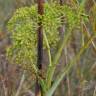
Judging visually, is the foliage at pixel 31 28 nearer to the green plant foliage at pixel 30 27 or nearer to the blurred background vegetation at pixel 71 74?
the green plant foliage at pixel 30 27

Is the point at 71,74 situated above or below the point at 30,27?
below

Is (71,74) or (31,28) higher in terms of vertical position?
(31,28)

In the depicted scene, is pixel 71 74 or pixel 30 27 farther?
pixel 71 74

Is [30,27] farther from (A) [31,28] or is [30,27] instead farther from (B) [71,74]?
(B) [71,74]

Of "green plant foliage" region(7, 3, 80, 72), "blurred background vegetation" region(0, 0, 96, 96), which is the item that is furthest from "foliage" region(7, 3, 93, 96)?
"blurred background vegetation" region(0, 0, 96, 96)

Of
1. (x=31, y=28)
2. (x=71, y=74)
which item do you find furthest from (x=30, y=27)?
(x=71, y=74)

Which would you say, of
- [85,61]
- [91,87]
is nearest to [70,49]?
[85,61]

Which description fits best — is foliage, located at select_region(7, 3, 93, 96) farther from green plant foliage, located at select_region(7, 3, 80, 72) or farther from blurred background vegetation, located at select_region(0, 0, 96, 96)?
blurred background vegetation, located at select_region(0, 0, 96, 96)

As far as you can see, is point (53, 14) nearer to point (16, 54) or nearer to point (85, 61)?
point (16, 54)

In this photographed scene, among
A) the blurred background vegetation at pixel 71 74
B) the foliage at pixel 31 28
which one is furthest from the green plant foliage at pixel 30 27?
the blurred background vegetation at pixel 71 74
